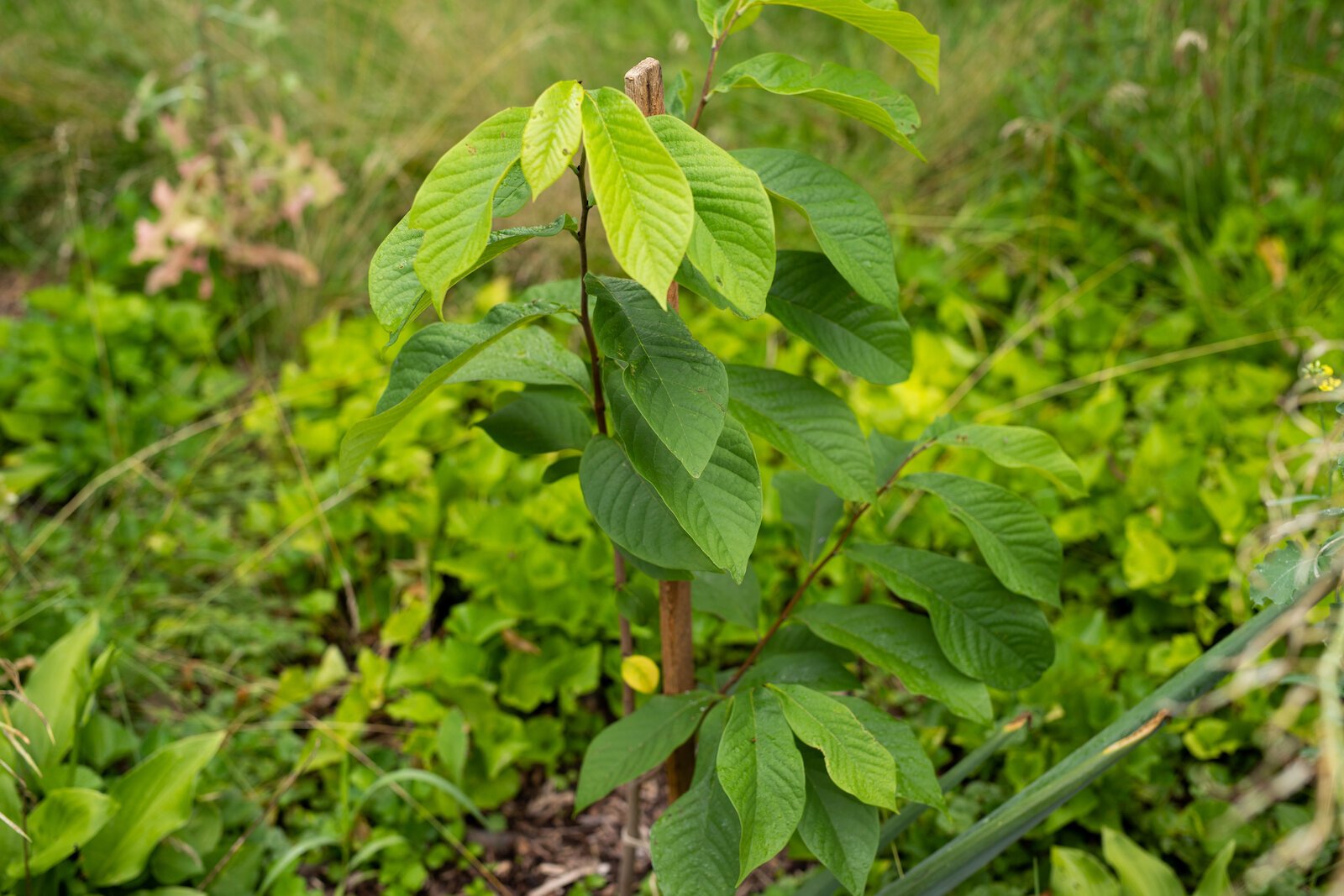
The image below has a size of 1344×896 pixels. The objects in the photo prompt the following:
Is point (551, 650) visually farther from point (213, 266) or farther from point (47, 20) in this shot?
point (47, 20)

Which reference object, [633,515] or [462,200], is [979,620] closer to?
[633,515]

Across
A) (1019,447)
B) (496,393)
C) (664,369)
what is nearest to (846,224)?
(664,369)

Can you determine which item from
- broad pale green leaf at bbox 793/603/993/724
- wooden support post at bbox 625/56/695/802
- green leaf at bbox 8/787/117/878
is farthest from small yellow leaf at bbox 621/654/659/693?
green leaf at bbox 8/787/117/878

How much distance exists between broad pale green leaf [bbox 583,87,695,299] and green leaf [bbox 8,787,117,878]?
1091 millimetres

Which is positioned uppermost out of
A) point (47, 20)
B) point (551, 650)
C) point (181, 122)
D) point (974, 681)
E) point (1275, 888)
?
point (47, 20)

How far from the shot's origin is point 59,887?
138cm

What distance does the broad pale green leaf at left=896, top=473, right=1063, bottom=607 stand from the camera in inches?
43.3

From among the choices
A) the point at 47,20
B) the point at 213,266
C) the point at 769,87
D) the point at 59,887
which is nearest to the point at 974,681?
the point at 769,87

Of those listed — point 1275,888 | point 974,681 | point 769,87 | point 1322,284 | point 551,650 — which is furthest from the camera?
point 1322,284

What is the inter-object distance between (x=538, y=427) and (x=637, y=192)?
469mm

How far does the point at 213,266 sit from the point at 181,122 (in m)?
0.39

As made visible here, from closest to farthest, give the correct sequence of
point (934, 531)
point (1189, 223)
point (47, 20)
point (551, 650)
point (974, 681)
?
point (974, 681) < point (551, 650) < point (934, 531) < point (1189, 223) < point (47, 20)

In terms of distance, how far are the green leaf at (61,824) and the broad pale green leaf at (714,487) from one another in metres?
0.90

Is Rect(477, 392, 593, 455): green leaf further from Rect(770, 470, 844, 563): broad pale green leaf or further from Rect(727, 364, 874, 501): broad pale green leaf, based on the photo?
Rect(770, 470, 844, 563): broad pale green leaf
